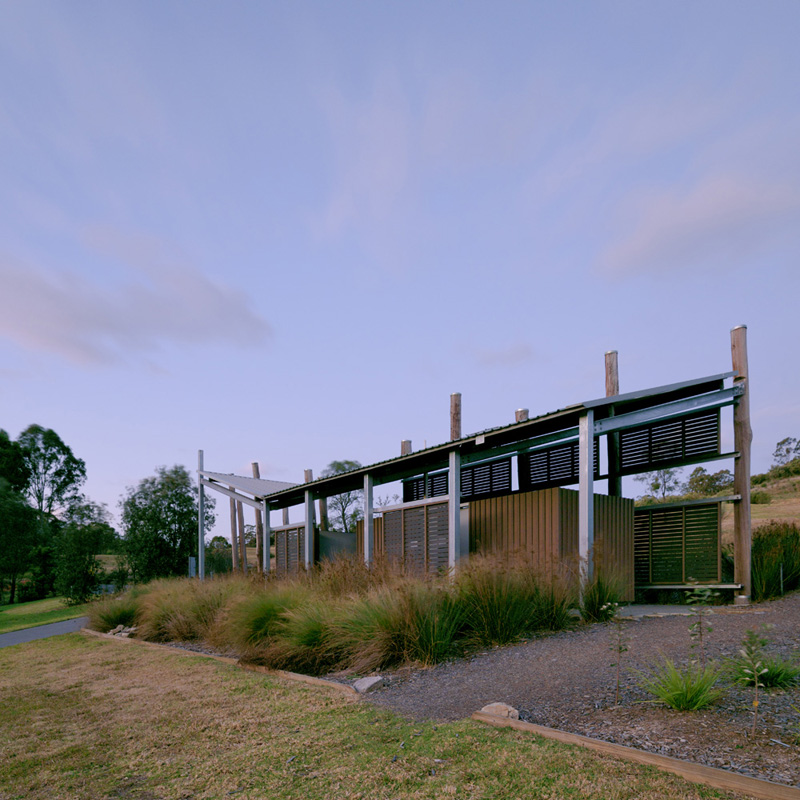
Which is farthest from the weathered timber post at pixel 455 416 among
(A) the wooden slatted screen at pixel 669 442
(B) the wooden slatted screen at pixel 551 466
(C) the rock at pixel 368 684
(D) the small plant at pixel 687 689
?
(D) the small plant at pixel 687 689

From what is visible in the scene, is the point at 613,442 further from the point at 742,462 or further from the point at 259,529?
the point at 259,529

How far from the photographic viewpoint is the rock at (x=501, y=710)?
14.7ft

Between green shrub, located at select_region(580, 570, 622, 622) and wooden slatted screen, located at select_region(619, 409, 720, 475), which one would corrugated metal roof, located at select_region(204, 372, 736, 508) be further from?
green shrub, located at select_region(580, 570, 622, 622)

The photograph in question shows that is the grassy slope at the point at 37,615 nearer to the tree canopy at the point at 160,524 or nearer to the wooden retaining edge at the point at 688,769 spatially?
the tree canopy at the point at 160,524

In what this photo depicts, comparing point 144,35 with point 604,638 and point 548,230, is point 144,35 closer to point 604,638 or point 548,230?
point 548,230

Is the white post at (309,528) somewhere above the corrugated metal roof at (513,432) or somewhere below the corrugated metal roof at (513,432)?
below

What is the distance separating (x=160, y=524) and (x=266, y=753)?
21.4m

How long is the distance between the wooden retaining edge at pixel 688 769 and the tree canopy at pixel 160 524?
Result: 2191 cm

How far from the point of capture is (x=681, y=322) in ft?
34.8

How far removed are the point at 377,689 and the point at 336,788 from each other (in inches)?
93.4

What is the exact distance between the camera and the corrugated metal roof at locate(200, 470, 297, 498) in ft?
57.4

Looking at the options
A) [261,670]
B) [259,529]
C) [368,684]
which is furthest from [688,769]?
[259,529]

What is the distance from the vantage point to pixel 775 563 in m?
11.1

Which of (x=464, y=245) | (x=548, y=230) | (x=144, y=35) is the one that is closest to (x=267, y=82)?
(x=144, y=35)
